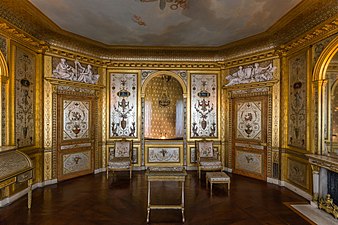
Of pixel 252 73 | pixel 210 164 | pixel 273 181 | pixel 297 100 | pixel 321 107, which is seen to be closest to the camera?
pixel 321 107

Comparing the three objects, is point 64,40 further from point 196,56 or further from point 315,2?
point 315,2

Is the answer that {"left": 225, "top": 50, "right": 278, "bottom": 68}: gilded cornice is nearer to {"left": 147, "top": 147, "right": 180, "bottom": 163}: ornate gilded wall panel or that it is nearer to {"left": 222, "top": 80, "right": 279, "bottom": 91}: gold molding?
{"left": 222, "top": 80, "right": 279, "bottom": 91}: gold molding

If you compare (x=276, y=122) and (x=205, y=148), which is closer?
(x=276, y=122)

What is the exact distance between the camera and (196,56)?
7.11 meters

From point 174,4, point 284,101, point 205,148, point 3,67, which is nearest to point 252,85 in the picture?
point 284,101

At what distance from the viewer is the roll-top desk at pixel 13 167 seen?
3588mm

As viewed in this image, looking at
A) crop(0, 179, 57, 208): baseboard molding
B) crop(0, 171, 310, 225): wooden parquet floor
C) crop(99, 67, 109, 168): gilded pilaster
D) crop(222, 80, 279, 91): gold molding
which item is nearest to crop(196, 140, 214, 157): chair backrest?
crop(0, 171, 310, 225): wooden parquet floor

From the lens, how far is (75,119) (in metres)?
6.25

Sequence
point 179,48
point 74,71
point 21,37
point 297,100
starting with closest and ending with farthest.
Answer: point 21,37 < point 297,100 < point 74,71 < point 179,48

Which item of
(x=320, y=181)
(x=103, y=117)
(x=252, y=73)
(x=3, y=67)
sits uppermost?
(x=252, y=73)

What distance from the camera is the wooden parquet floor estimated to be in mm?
3645

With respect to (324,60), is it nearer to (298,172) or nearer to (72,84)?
(298,172)

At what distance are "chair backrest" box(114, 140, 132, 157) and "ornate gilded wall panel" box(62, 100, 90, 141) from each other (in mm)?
935

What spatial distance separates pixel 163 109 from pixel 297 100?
4.29 meters
